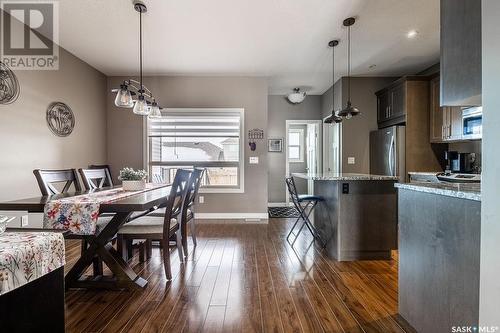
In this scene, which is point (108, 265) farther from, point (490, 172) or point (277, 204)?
point (277, 204)

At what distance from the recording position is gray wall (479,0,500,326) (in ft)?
3.08

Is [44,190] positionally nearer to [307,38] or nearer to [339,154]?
[307,38]

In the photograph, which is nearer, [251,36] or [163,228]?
[163,228]

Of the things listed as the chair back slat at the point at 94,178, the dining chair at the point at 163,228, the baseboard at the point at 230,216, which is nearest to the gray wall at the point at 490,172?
the dining chair at the point at 163,228

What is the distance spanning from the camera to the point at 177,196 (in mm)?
2408

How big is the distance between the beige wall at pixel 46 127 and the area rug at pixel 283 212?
3451 mm

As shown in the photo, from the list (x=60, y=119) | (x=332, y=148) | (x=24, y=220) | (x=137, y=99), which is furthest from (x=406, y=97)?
(x=24, y=220)

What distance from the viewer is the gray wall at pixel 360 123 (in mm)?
4930

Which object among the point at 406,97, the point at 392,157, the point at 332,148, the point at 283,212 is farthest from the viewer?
the point at 332,148

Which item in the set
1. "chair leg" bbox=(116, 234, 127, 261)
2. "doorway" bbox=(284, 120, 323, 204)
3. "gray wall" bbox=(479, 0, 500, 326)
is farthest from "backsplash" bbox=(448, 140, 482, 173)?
"chair leg" bbox=(116, 234, 127, 261)

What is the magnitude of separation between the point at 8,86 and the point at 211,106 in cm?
279

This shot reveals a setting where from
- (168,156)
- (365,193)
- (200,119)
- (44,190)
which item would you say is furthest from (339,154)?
(44,190)

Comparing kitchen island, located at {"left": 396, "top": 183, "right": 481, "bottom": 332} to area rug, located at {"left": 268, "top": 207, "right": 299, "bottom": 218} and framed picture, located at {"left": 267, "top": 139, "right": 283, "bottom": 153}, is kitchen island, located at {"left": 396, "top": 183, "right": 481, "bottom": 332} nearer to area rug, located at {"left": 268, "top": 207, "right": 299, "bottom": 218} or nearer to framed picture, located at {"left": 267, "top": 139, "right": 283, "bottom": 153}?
area rug, located at {"left": 268, "top": 207, "right": 299, "bottom": 218}

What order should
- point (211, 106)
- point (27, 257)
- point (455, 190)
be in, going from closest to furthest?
1. point (27, 257)
2. point (455, 190)
3. point (211, 106)
